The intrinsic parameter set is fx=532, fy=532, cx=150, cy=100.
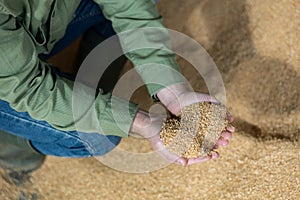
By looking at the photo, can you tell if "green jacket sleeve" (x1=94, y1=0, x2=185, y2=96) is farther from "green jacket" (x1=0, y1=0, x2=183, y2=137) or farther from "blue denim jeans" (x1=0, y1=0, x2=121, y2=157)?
"blue denim jeans" (x1=0, y1=0, x2=121, y2=157)

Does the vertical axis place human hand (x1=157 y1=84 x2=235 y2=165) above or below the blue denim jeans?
above

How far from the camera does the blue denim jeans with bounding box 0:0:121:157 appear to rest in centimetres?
115

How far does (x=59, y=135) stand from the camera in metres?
1.16

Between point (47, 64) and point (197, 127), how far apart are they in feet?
1.07

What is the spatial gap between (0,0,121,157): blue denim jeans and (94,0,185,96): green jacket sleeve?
0.12 m

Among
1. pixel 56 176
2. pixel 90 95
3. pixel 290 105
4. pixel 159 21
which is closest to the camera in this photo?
pixel 90 95

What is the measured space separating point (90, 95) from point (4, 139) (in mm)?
368

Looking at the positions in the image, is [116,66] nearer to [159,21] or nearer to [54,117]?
[159,21]

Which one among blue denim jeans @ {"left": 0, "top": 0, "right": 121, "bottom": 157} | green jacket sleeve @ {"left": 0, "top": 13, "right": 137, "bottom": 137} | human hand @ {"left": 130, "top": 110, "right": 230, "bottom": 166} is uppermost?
green jacket sleeve @ {"left": 0, "top": 13, "right": 137, "bottom": 137}

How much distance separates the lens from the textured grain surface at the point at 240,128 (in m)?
1.20

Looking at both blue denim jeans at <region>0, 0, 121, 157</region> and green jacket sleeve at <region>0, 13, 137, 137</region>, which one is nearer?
green jacket sleeve at <region>0, 13, 137, 137</region>

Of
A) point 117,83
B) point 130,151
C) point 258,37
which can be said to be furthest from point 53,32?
point 258,37

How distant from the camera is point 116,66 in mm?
1345

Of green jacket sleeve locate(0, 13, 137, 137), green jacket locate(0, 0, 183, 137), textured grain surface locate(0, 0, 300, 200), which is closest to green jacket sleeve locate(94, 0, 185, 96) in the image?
green jacket locate(0, 0, 183, 137)
